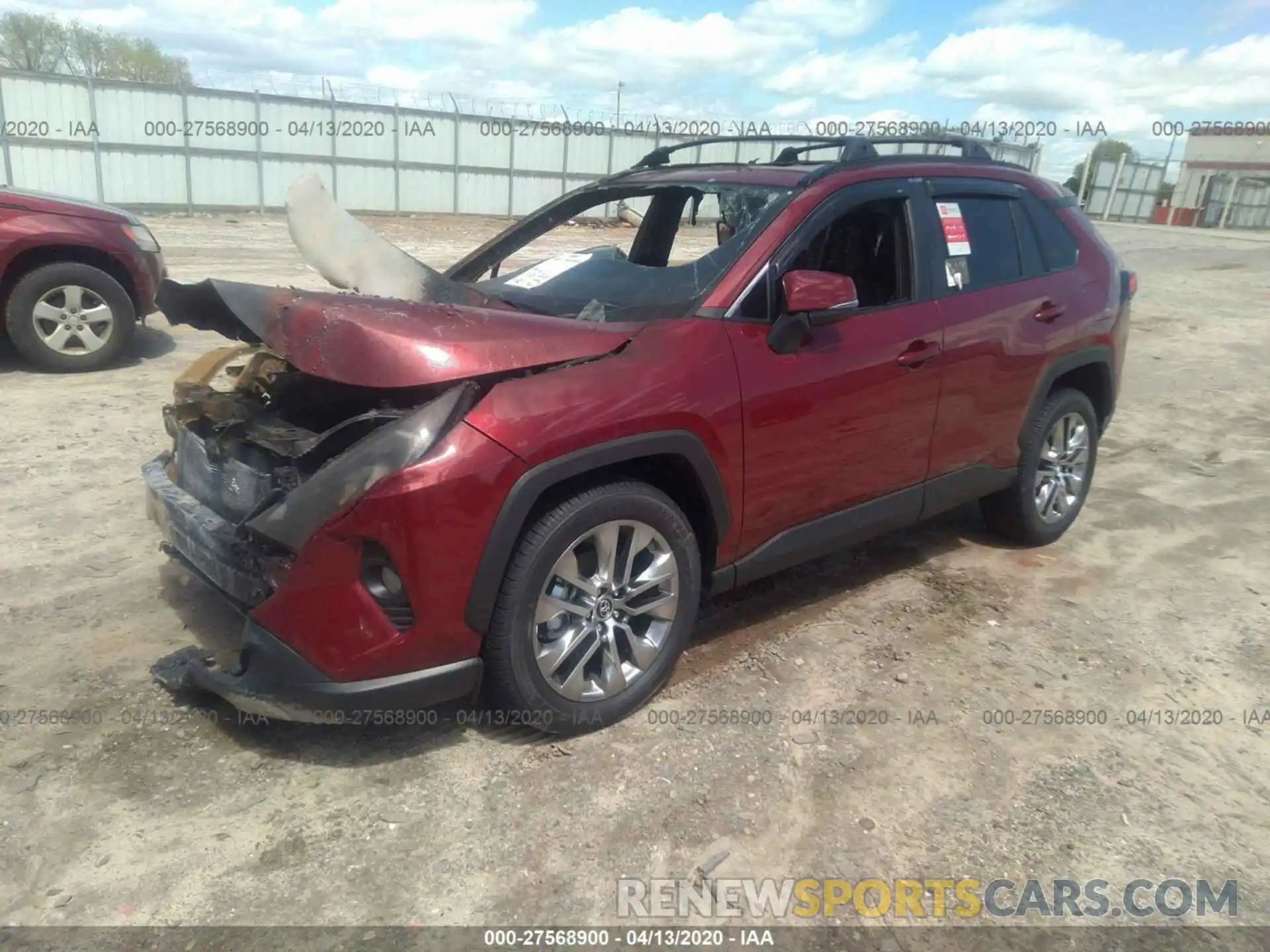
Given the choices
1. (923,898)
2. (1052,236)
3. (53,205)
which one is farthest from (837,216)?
(53,205)

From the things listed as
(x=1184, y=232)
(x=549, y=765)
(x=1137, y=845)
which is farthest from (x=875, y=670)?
(x=1184, y=232)

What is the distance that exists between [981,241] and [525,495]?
2551 mm

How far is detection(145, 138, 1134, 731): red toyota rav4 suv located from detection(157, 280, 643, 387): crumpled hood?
10 mm

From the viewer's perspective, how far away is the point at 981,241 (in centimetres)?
411

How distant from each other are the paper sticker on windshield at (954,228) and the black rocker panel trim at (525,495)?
175cm

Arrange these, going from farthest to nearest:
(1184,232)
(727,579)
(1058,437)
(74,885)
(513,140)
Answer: (1184,232)
(513,140)
(1058,437)
(727,579)
(74,885)

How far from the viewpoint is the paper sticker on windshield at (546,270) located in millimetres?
3891

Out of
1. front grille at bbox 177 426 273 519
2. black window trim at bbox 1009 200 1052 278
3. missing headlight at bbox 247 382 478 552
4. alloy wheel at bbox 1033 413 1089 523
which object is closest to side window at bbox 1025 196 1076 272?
black window trim at bbox 1009 200 1052 278

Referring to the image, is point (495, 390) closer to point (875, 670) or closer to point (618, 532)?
point (618, 532)

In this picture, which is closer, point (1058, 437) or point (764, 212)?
point (764, 212)

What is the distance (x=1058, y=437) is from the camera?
4707 millimetres

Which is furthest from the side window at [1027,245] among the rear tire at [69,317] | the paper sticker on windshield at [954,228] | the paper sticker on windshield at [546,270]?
the rear tire at [69,317]

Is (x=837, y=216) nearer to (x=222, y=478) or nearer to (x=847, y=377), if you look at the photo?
(x=847, y=377)

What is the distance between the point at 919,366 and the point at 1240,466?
3.89 m
